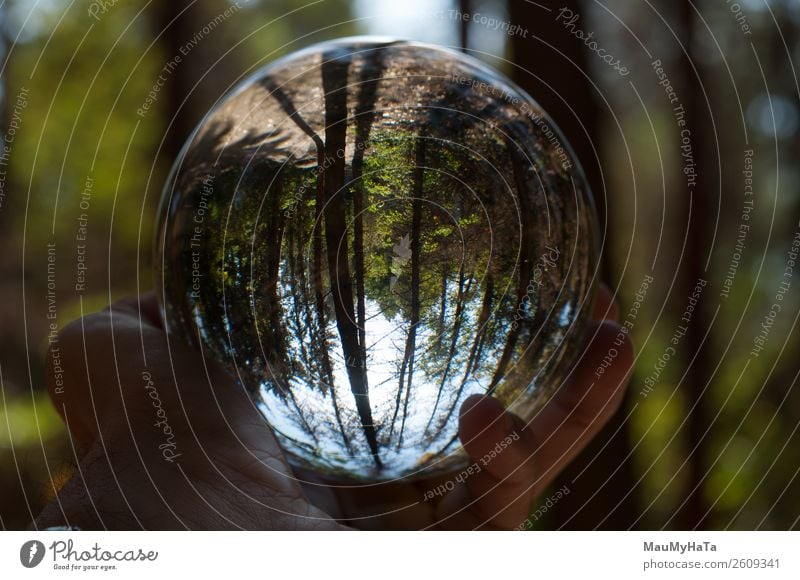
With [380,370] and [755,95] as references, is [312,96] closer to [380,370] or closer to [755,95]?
[380,370]

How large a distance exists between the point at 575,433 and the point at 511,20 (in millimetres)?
Result: 1375

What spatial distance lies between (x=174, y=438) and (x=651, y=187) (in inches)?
98.4

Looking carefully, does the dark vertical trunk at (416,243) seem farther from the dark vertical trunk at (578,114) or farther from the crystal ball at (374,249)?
the dark vertical trunk at (578,114)

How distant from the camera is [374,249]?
88 centimetres

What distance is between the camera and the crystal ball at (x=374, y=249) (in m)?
0.88

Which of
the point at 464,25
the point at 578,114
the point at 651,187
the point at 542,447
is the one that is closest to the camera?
the point at 542,447

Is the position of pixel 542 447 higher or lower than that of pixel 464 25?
lower

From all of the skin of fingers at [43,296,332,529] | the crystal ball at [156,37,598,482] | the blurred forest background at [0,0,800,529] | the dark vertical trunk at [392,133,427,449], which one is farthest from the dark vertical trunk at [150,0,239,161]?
the dark vertical trunk at [392,133,427,449]

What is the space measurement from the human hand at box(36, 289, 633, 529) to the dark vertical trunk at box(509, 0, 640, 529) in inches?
37.1

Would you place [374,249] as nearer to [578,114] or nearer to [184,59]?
[578,114]

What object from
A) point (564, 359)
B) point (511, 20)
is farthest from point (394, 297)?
point (511, 20)

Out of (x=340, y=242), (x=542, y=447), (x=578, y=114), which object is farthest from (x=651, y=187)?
(x=340, y=242)

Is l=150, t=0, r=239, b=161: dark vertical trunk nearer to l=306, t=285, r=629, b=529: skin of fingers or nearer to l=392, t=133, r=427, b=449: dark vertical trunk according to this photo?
l=306, t=285, r=629, b=529: skin of fingers

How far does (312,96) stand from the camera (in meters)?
0.94
